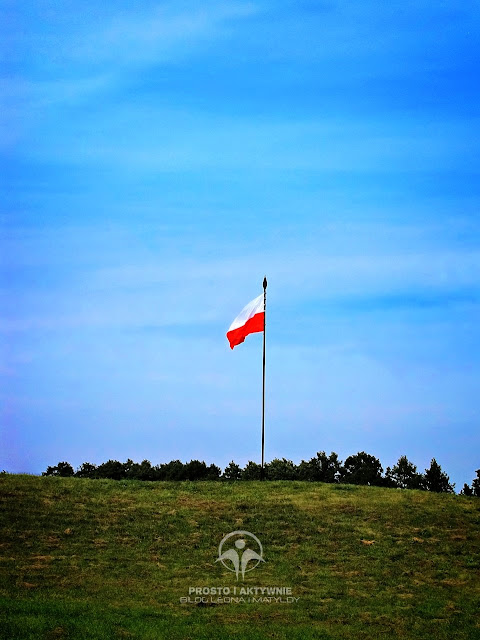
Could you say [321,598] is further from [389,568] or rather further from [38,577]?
[38,577]

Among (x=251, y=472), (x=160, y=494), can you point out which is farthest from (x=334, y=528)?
(x=251, y=472)

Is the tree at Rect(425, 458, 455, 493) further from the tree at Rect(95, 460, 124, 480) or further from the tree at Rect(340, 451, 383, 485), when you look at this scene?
the tree at Rect(95, 460, 124, 480)

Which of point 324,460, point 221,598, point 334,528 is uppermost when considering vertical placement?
point 324,460

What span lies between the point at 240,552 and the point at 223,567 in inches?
55.0

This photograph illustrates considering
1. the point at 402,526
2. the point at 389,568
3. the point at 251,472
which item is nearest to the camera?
the point at 389,568

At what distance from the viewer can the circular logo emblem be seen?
1019 inches

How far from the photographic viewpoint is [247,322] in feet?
117

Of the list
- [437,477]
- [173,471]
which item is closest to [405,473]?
[437,477]

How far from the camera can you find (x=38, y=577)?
77.8 feet

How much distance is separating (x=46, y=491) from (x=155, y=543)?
25.5 feet

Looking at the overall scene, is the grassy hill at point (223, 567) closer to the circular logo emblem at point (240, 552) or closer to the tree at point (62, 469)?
the circular logo emblem at point (240, 552)

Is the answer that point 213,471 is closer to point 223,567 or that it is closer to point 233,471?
point 233,471

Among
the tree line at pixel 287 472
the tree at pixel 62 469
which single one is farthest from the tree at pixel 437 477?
the tree at pixel 62 469

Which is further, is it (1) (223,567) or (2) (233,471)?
(2) (233,471)
